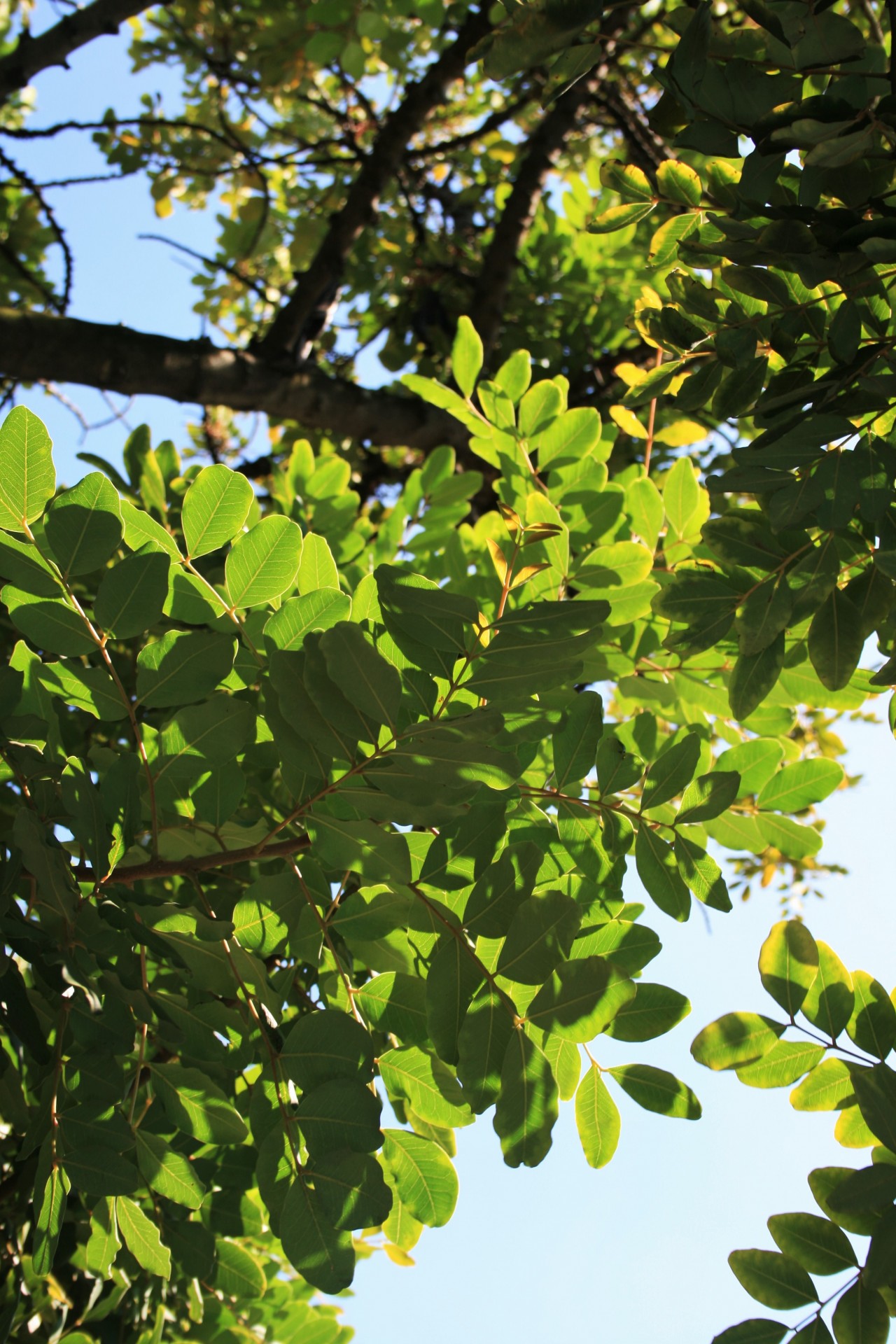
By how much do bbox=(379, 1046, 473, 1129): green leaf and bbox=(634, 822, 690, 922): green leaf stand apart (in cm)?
30

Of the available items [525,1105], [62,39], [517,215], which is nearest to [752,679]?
[525,1105]

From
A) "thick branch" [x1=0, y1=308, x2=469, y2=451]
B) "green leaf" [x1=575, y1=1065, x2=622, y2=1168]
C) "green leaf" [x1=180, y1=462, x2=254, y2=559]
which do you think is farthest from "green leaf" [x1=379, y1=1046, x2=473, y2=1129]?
"thick branch" [x1=0, y1=308, x2=469, y2=451]

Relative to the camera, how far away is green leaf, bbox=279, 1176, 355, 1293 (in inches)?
32.5

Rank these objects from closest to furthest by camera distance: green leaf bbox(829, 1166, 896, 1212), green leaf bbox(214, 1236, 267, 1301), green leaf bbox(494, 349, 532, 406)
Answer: green leaf bbox(829, 1166, 896, 1212)
green leaf bbox(214, 1236, 267, 1301)
green leaf bbox(494, 349, 532, 406)

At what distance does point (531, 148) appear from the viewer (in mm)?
3064

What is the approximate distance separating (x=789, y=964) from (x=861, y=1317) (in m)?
0.30

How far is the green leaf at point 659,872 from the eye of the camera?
1037 millimetres

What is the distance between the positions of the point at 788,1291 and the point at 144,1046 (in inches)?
26.8

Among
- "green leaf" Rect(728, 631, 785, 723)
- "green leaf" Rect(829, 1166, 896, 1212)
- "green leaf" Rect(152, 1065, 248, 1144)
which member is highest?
"green leaf" Rect(728, 631, 785, 723)

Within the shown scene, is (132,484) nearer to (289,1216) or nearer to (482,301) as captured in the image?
(289,1216)

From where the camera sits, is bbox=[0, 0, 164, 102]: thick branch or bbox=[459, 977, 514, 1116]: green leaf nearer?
bbox=[459, 977, 514, 1116]: green leaf

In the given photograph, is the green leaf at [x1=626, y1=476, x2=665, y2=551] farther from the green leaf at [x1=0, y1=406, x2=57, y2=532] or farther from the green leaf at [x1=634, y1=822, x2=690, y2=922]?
the green leaf at [x1=0, y1=406, x2=57, y2=532]

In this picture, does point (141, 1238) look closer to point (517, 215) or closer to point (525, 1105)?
point (525, 1105)

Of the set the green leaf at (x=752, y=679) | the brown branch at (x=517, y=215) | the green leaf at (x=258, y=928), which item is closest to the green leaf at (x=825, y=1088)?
the green leaf at (x=752, y=679)
